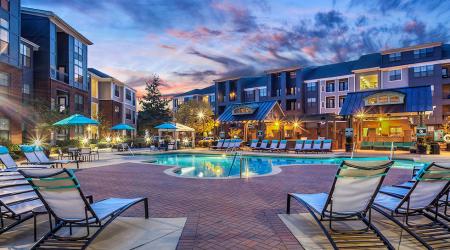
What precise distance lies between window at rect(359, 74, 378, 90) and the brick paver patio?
33.4 meters

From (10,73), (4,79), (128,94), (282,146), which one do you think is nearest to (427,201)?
(282,146)

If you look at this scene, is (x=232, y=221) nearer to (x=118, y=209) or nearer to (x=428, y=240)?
(x=118, y=209)

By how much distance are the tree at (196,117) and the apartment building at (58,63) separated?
39.3 ft

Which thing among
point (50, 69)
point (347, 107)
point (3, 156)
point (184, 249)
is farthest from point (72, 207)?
point (50, 69)

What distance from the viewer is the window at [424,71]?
115 feet

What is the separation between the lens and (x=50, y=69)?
28.1m

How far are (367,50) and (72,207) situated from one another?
188 feet

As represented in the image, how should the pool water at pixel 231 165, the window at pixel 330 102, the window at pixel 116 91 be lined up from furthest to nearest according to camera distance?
the window at pixel 116 91 < the window at pixel 330 102 < the pool water at pixel 231 165

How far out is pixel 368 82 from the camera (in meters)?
39.9

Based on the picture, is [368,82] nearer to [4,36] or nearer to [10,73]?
[10,73]

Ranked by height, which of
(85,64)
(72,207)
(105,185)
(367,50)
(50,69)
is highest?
(367,50)

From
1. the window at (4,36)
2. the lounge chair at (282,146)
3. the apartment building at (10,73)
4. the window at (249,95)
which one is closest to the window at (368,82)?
the window at (249,95)

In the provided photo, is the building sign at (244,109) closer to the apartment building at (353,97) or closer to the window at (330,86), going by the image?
the apartment building at (353,97)

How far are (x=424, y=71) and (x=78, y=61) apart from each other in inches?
1643
